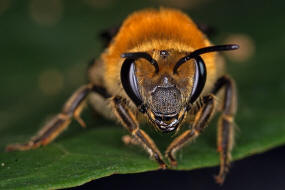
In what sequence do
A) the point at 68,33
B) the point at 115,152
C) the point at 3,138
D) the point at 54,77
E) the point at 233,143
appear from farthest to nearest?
1. the point at 68,33
2. the point at 54,77
3. the point at 3,138
4. the point at 233,143
5. the point at 115,152

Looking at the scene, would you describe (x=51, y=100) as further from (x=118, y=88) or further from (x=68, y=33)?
(x=118, y=88)

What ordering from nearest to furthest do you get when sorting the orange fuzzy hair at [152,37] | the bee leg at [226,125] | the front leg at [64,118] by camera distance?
the orange fuzzy hair at [152,37] < the bee leg at [226,125] < the front leg at [64,118]

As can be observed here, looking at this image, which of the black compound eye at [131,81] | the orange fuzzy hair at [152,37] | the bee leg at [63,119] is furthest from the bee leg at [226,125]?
the bee leg at [63,119]

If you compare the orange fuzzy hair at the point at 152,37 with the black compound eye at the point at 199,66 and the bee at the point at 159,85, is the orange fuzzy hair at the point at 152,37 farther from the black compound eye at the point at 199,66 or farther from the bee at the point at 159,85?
the black compound eye at the point at 199,66

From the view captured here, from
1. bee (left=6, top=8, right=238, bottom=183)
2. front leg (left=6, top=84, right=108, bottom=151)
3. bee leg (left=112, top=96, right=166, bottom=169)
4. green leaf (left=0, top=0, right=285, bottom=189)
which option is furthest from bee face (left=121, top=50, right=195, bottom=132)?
front leg (left=6, top=84, right=108, bottom=151)

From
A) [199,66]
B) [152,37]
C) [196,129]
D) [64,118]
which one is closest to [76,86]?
[64,118]

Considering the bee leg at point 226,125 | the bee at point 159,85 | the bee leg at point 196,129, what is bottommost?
the bee leg at point 226,125

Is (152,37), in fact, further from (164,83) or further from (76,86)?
(76,86)

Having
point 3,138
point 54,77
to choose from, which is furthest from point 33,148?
point 54,77
